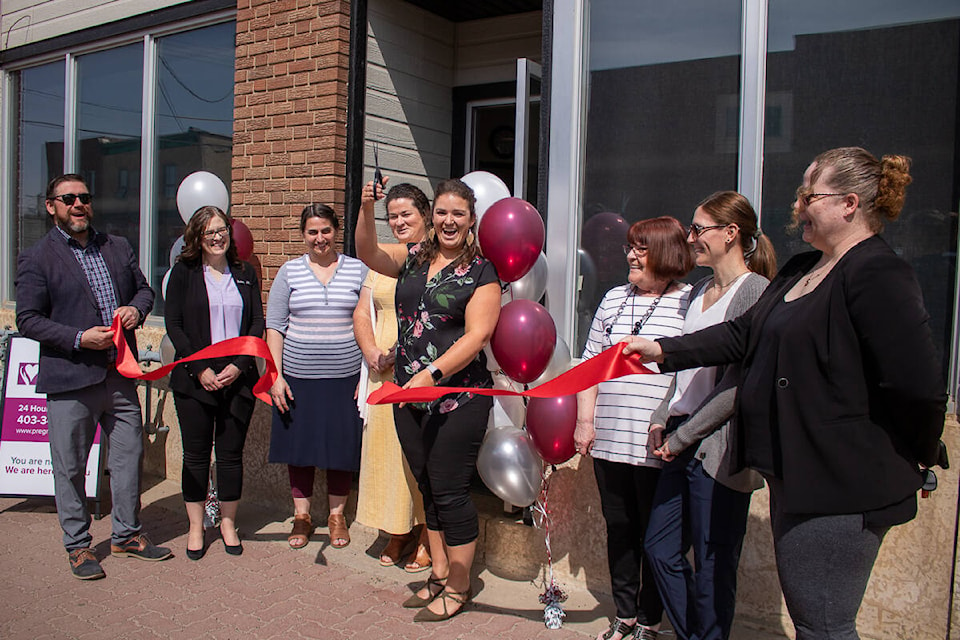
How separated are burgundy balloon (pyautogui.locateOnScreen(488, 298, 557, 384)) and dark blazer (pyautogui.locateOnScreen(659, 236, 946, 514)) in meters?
1.29

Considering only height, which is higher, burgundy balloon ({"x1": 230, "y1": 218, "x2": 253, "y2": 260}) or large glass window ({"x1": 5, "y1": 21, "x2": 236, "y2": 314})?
large glass window ({"x1": 5, "y1": 21, "x2": 236, "y2": 314})

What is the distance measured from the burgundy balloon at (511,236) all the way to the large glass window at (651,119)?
87 cm

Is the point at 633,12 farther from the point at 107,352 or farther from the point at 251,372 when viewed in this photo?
the point at 107,352

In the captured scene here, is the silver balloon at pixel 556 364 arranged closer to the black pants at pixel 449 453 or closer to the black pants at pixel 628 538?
the black pants at pixel 449 453

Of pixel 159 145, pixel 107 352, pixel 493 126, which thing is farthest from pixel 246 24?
pixel 107 352

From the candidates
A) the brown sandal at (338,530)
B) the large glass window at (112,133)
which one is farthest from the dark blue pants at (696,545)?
the large glass window at (112,133)

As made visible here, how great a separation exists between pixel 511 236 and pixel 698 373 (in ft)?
3.32

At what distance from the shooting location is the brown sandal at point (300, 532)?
15.2 ft

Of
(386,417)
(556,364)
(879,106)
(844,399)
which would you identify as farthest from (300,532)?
(879,106)

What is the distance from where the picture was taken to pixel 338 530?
4688mm

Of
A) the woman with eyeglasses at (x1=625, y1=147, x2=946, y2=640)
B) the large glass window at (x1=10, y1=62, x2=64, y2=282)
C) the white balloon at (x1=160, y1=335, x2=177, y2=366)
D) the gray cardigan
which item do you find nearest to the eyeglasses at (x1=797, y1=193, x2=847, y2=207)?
the woman with eyeglasses at (x1=625, y1=147, x2=946, y2=640)

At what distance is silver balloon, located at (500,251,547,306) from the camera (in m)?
3.81

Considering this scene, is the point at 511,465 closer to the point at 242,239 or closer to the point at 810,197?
the point at 810,197

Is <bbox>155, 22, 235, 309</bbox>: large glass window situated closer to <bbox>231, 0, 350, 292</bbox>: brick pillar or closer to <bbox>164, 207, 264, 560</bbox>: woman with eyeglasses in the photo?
<bbox>231, 0, 350, 292</bbox>: brick pillar
